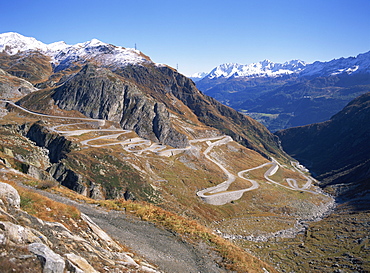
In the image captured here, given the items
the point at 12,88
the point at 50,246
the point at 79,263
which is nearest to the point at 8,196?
the point at 50,246

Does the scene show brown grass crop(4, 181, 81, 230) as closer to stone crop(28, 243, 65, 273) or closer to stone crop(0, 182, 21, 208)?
stone crop(0, 182, 21, 208)

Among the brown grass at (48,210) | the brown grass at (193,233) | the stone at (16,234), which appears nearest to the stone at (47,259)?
the stone at (16,234)

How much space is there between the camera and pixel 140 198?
2945 inches

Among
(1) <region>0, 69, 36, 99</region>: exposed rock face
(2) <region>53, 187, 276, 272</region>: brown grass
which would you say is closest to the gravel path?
(2) <region>53, 187, 276, 272</region>: brown grass

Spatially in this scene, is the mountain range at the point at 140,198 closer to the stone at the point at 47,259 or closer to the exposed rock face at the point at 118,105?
the stone at the point at 47,259

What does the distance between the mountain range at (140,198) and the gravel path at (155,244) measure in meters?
0.12

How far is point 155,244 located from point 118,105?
13765cm

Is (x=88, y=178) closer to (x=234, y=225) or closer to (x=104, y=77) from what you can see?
(x=234, y=225)

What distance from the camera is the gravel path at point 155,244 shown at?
18969 mm

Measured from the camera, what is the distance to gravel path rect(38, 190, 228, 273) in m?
19.0

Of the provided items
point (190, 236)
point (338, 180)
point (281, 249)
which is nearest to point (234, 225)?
point (281, 249)

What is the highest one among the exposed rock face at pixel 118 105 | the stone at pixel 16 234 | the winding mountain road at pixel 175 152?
the exposed rock face at pixel 118 105

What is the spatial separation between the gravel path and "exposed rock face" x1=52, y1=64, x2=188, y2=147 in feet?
373

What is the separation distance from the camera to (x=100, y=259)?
13320mm
